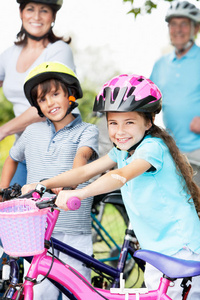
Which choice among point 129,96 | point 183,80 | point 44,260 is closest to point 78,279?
point 44,260

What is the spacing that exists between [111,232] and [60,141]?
214cm

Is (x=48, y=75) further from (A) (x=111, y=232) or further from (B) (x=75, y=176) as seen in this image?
(A) (x=111, y=232)

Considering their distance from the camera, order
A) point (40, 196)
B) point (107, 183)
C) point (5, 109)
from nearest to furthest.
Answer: point (107, 183) → point (40, 196) → point (5, 109)

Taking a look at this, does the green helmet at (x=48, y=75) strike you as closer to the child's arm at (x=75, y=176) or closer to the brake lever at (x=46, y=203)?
the child's arm at (x=75, y=176)

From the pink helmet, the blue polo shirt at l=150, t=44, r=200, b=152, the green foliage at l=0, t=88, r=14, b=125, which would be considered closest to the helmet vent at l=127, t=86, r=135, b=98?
the pink helmet

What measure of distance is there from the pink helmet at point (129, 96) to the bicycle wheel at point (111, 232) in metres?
1.86

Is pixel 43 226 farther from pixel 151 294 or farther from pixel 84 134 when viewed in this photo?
pixel 84 134

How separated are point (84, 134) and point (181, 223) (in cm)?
98

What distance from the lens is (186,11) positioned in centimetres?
433

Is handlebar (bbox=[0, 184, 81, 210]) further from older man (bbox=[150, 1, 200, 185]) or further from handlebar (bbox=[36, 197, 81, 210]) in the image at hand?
older man (bbox=[150, 1, 200, 185])

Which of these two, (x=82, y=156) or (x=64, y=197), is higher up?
(x=64, y=197)

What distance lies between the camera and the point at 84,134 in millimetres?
3029

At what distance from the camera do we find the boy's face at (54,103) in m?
2.97

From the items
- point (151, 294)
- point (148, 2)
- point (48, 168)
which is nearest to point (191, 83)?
point (148, 2)
